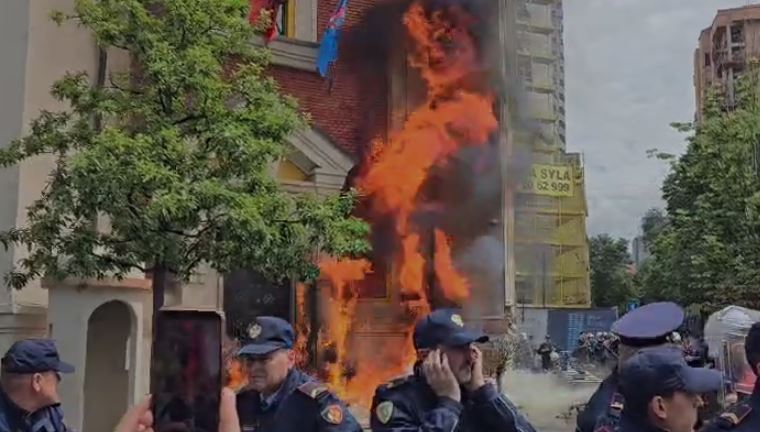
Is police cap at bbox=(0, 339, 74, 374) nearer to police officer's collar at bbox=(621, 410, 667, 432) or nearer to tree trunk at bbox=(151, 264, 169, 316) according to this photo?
police officer's collar at bbox=(621, 410, 667, 432)

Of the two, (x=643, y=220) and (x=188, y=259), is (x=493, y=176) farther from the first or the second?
(x=643, y=220)

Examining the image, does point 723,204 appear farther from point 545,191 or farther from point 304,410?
point 304,410

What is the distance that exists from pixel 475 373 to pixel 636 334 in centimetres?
83

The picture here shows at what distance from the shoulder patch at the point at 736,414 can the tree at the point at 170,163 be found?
5250 millimetres

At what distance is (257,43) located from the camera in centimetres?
1198

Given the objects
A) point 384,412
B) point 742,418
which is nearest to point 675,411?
point 742,418

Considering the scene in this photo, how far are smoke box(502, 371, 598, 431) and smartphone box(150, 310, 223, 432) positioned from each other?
10.6m

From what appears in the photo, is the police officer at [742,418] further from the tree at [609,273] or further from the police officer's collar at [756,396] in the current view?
the tree at [609,273]

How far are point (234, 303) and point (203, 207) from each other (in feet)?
15.6

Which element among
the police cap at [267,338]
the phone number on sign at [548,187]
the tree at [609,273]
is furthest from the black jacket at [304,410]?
the tree at [609,273]

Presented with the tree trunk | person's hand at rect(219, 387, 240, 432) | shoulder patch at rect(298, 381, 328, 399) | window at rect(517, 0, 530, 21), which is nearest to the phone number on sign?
window at rect(517, 0, 530, 21)

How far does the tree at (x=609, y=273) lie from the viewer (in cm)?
4797

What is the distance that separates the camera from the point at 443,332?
2.85m

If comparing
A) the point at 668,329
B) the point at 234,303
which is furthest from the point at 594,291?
the point at 668,329
